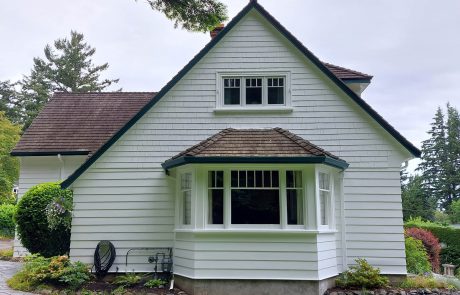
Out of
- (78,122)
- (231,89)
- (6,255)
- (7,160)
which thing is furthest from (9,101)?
(231,89)

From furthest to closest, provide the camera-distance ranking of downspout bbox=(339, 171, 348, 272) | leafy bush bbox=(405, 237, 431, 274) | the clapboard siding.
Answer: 1. leafy bush bbox=(405, 237, 431, 274)
2. the clapboard siding
3. downspout bbox=(339, 171, 348, 272)

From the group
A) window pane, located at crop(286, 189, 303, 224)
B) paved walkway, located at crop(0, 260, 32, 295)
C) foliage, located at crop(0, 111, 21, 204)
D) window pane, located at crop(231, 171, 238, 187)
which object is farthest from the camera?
foliage, located at crop(0, 111, 21, 204)

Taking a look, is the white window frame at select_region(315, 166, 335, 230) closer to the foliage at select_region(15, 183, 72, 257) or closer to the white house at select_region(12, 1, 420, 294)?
the white house at select_region(12, 1, 420, 294)

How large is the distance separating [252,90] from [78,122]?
827 cm

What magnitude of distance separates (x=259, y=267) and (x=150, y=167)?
3765mm

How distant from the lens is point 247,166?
8.27 m

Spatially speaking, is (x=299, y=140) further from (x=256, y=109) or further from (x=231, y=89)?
(x=231, y=89)

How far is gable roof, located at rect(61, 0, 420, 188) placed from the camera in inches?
367

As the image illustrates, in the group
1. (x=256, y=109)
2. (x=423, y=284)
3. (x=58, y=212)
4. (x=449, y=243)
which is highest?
(x=256, y=109)

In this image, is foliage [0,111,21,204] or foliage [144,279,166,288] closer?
foliage [144,279,166,288]

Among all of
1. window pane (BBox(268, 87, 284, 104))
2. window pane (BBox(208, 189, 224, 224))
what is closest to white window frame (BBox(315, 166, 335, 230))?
window pane (BBox(208, 189, 224, 224))

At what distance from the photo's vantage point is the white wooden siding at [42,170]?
43.9 feet

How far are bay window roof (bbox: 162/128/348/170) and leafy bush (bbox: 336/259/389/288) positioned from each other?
2.37 m

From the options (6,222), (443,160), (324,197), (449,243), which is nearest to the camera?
(324,197)
